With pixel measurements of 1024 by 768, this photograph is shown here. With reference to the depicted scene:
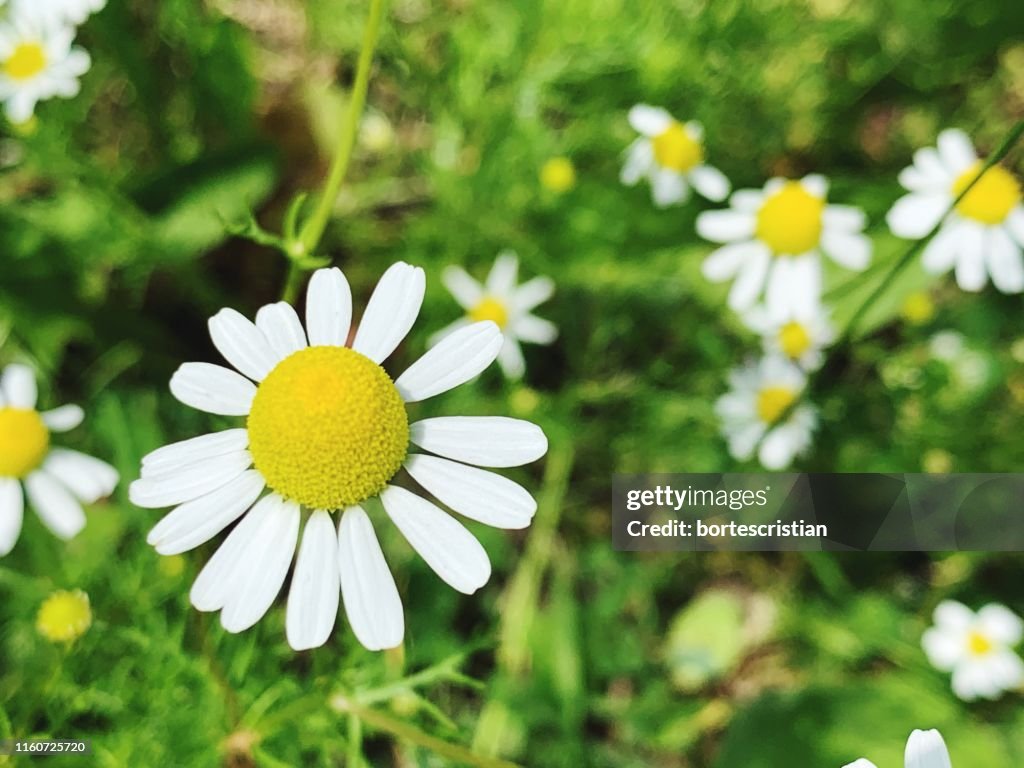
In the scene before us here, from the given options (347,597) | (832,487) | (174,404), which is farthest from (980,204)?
(174,404)

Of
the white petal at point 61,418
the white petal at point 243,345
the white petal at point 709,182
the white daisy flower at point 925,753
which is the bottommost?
the white daisy flower at point 925,753

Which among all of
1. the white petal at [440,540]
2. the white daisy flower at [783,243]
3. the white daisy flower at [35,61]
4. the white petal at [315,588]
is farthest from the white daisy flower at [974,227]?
the white daisy flower at [35,61]

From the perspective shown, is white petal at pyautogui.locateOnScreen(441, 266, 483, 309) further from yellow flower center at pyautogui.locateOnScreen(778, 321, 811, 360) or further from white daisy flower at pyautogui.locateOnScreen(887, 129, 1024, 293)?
white daisy flower at pyautogui.locateOnScreen(887, 129, 1024, 293)

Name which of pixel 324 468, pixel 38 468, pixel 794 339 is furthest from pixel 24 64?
pixel 794 339

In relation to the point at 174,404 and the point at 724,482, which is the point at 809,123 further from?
the point at 174,404

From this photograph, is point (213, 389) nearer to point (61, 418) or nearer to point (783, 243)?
point (61, 418)

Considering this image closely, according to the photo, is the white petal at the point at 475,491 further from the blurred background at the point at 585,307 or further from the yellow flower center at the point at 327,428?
the blurred background at the point at 585,307
